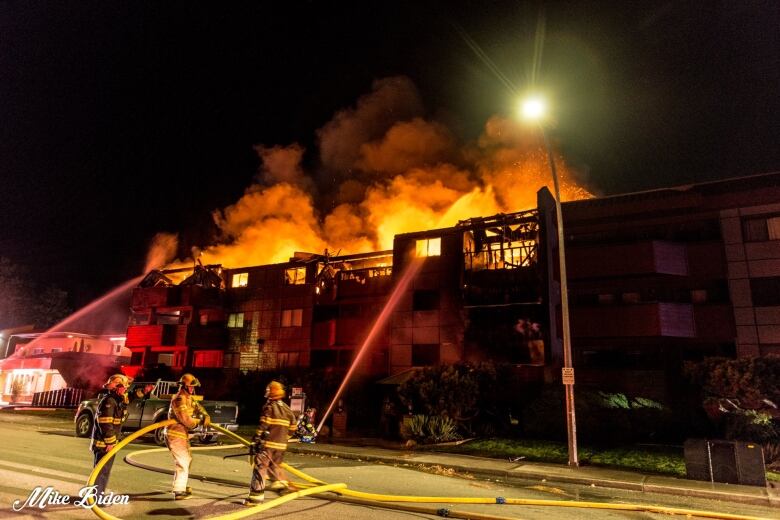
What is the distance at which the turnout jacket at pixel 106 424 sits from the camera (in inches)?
294

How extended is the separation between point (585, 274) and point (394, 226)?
97.1 ft

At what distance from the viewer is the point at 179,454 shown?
24.2 ft

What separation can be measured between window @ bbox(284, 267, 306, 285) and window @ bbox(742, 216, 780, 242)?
26.9m

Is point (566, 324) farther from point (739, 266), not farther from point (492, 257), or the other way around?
point (739, 266)

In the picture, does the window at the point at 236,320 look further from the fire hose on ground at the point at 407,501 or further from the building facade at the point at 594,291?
the fire hose on ground at the point at 407,501

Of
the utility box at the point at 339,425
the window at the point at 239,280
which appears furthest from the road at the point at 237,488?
the window at the point at 239,280

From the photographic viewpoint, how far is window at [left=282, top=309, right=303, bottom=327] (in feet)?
117

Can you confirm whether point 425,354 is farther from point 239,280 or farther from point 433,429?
point 239,280

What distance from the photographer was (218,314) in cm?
3978

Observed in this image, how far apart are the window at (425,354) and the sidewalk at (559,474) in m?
12.1

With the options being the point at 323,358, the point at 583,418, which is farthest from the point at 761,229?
the point at 323,358

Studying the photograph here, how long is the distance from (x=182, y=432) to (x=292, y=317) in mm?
28840

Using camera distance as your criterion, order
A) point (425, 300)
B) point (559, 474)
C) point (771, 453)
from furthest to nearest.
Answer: point (425, 300)
point (771, 453)
point (559, 474)

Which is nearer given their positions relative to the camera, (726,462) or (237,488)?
(237,488)
